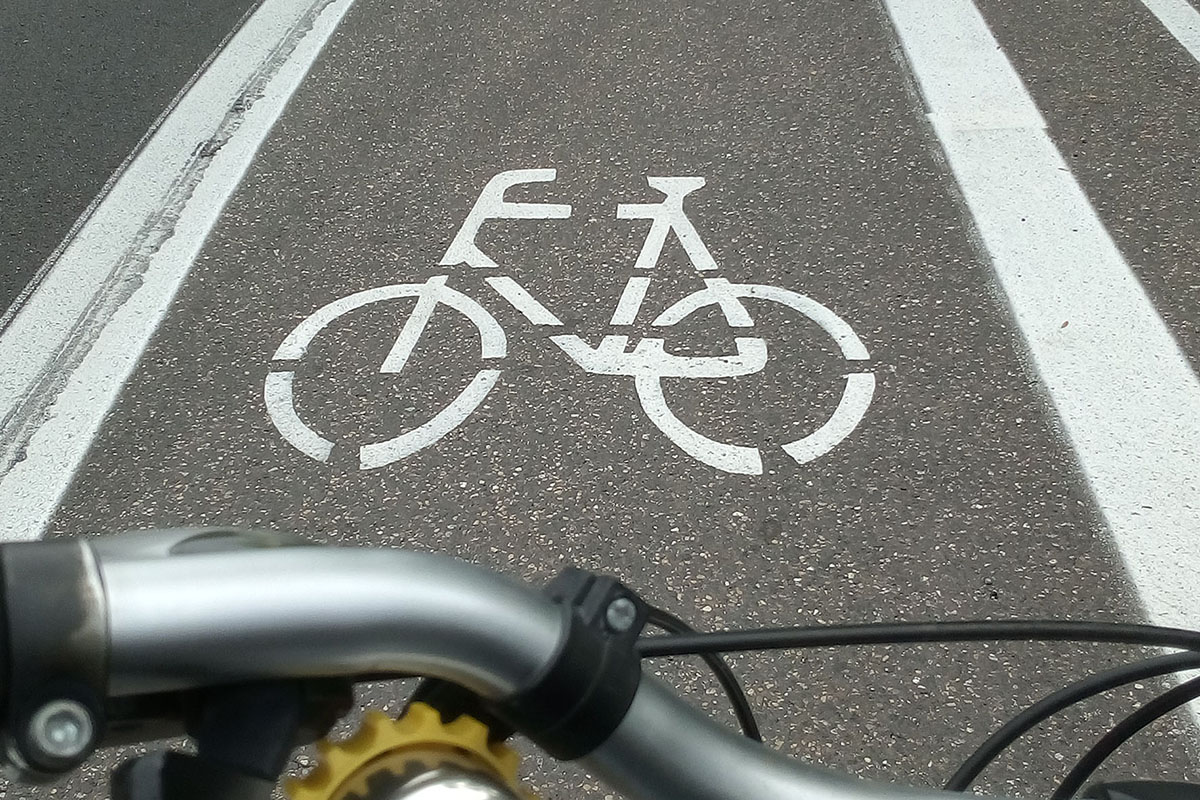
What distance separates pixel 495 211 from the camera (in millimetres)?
4246

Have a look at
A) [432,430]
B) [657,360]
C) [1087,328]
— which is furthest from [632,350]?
[1087,328]

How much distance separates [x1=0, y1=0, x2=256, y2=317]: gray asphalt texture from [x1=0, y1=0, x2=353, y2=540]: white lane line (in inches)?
5.6

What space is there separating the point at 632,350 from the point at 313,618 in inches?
109

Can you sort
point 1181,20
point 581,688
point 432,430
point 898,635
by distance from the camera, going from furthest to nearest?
point 1181,20
point 432,430
point 898,635
point 581,688

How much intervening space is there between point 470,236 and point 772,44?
2.18 metres

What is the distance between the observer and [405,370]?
351cm

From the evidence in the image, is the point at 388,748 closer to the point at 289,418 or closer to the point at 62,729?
the point at 62,729

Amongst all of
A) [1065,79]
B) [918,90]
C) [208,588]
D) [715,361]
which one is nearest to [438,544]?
[715,361]

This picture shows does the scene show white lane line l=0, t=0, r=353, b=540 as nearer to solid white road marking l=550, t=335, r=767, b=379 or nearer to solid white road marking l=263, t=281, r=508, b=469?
solid white road marking l=263, t=281, r=508, b=469

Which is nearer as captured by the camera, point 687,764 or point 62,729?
point 62,729

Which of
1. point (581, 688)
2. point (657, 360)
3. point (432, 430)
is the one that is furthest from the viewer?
point (657, 360)

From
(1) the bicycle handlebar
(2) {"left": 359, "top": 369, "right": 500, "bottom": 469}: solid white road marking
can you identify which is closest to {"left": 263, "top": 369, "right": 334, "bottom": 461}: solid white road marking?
(2) {"left": 359, "top": 369, "right": 500, "bottom": 469}: solid white road marking

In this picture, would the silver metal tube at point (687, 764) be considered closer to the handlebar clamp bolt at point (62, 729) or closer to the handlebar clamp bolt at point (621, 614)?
Answer: the handlebar clamp bolt at point (621, 614)

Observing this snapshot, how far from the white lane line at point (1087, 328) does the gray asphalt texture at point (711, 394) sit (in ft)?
0.26
